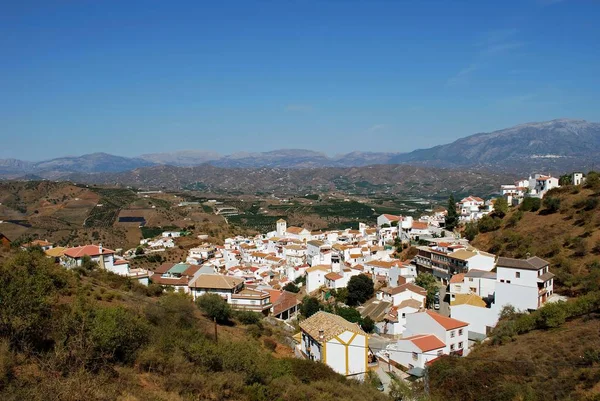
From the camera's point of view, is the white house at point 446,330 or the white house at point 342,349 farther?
the white house at point 446,330

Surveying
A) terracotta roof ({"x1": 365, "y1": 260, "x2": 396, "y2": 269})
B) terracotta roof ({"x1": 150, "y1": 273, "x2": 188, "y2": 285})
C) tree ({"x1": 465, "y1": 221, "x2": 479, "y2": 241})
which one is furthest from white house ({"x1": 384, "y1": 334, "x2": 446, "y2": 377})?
tree ({"x1": 465, "y1": 221, "x2": 479, "y2": 241})

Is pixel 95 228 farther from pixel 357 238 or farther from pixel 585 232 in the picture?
pixel 585 232

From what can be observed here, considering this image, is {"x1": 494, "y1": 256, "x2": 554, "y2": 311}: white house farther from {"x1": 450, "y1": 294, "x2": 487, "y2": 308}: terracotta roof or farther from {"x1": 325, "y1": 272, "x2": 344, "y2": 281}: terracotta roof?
{"x1": 325, "y1": 272, "x2": 344, "y2": 281}: terracotta roof

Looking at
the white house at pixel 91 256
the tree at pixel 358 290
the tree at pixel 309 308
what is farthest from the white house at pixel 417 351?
the white house at pixel 91 256

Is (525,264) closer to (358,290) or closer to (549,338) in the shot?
(549,338)

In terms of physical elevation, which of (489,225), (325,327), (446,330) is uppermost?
(489,225)

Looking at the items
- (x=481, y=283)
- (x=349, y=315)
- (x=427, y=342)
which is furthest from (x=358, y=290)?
(x=427, y=342)

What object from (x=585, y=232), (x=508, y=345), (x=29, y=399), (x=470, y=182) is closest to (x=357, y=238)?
(x=585, y=232)

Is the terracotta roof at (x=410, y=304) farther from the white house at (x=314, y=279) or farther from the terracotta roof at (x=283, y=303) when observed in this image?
the white house at (x=314, y=279)
